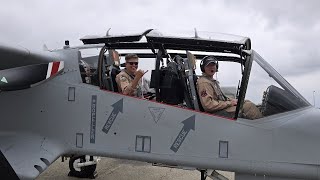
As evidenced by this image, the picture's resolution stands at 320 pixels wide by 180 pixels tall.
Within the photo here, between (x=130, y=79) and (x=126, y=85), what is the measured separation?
0.26 m

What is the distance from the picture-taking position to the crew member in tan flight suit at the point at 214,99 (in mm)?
4391

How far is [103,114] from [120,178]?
315cm

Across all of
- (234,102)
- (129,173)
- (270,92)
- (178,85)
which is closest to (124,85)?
(178,85)

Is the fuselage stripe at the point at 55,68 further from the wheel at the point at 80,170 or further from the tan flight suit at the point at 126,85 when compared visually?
the wheel at the point at 80,170

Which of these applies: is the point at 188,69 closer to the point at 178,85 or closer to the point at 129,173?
the point at 178,85

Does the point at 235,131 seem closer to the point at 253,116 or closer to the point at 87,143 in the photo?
the point at 253,116

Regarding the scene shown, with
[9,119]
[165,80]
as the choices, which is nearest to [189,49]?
[165,80]

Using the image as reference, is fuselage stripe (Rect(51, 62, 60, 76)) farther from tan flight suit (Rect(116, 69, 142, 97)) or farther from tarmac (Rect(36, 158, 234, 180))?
tarmac (Rect(36, 158, 234, 180))

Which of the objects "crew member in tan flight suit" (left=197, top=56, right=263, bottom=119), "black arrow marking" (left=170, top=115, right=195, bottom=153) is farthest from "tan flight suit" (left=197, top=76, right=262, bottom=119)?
"black arrow marking" (left=170, top=115, right=195, bottom=153)

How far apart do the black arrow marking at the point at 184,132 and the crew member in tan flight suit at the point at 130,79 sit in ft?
3.03

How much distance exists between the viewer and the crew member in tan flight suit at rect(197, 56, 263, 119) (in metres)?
4.39

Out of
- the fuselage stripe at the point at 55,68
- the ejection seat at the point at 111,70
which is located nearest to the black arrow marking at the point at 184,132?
the ejection seat at the point at 111,70

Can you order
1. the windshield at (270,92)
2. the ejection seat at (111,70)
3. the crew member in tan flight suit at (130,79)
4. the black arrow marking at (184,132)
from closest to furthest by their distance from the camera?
1. the windshield at (270,92)
2. the black arrow marking at (184,132)
3. the crew member in tan flight suit at (130,79)
4. the ejection seat at (111,70)

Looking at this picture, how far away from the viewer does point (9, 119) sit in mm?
5801
